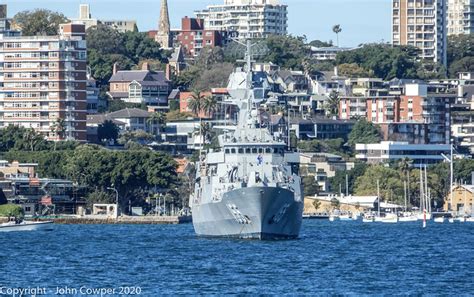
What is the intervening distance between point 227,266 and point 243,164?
69.7 ft

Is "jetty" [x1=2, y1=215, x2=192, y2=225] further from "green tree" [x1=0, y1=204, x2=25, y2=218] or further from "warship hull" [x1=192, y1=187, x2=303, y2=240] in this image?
"warship hull" [x1=192, y1=187, x2=303, y2=240]

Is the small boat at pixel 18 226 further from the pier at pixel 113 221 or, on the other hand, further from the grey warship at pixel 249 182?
the pier at pixel 113 221

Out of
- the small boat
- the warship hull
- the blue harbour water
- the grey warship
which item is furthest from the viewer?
the small boat

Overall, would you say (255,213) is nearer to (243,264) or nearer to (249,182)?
(249,182)

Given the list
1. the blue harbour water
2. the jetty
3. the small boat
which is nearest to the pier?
the jetty

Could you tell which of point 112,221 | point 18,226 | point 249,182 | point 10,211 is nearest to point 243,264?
point 249,182

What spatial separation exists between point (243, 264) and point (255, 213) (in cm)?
1602

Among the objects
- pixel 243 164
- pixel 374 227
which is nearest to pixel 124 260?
pixel 243 164

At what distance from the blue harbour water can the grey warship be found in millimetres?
1365

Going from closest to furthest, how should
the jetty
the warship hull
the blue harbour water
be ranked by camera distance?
the blue harbour water
the warship hull
the jetty

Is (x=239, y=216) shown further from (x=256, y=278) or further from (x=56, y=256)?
(x=256, y=278)

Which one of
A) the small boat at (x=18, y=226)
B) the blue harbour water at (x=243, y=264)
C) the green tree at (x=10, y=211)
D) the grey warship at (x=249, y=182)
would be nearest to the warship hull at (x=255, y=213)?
the grey warship at (x=249, y=182)

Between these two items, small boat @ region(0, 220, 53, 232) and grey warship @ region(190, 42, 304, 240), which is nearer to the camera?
grey warship @ region(190, 42, 304, 240)

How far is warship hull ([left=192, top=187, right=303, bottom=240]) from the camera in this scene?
121250mm
